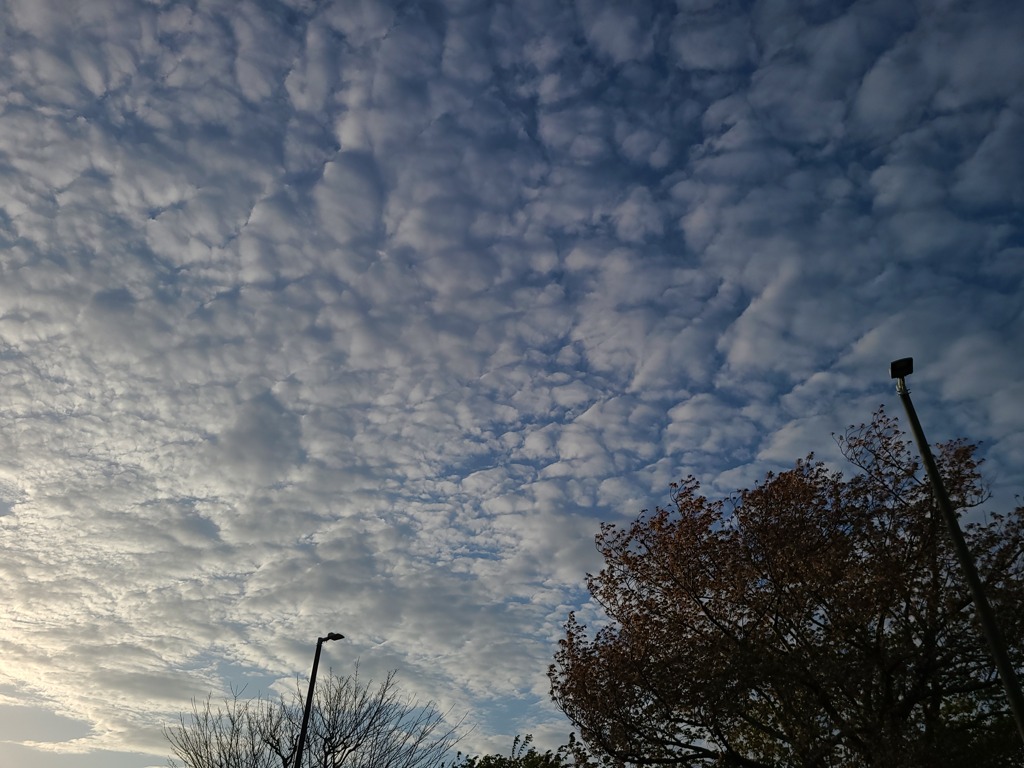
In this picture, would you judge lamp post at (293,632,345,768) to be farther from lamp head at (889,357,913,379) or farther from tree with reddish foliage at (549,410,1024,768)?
lamp head at (889,357,913,379)

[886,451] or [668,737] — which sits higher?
[886,451]

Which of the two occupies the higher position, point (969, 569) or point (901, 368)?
point (901, 368)

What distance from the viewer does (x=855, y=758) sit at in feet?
61.2

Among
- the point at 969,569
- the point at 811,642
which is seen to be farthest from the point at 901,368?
the point at 811,642

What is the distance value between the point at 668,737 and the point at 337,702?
1158 centimetres

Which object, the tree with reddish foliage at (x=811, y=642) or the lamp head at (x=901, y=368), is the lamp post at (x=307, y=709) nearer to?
the tree with reddish foliage at (x=811, y=642)

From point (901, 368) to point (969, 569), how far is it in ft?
9.42

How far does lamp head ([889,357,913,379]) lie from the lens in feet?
36.2

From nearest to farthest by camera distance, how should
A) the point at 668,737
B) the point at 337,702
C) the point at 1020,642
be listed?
1. the point at 1020,642
2. the point at 668,737
3. the point at 337,702

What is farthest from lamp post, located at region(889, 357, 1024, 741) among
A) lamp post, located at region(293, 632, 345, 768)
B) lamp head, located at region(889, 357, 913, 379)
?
lamp post, located at region(293, 632, 345, 768)

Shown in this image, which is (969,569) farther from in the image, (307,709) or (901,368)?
(307,709)

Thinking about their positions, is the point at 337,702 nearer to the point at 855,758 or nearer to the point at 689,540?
the point at 689,540

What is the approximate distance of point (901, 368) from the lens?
11.1m

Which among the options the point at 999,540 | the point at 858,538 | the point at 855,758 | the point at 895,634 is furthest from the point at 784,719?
the point at 999,540
